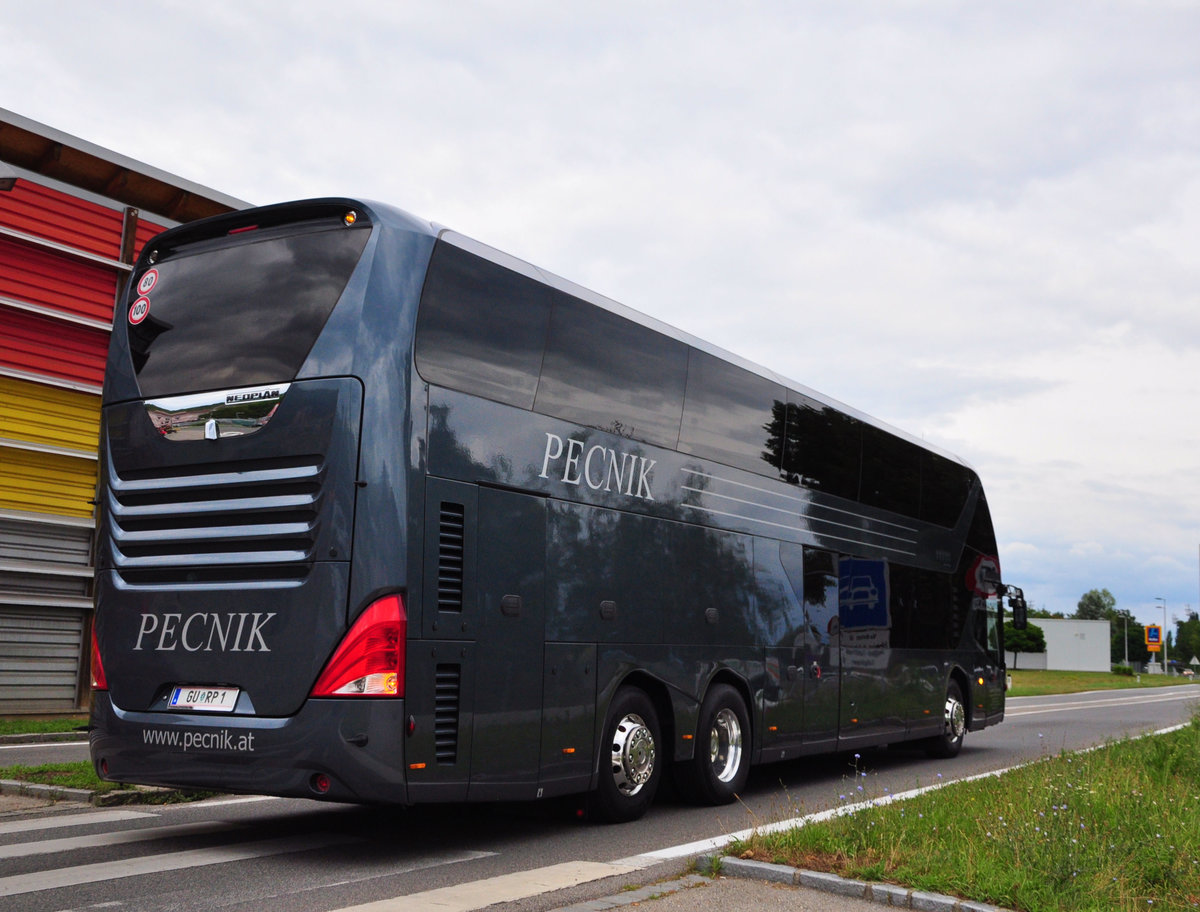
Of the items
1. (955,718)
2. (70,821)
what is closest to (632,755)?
(70,821)

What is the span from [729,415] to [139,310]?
17.2ft

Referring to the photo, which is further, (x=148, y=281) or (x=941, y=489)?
(x=941, y=489)

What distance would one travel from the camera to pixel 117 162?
2202 centimetres

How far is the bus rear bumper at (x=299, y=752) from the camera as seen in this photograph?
7.16 metres

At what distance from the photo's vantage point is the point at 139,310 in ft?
28.6

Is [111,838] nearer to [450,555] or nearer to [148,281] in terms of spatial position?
[450,555]

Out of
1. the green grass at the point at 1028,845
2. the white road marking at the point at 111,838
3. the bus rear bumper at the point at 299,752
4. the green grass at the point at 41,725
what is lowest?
the green grass at the point at 41,725

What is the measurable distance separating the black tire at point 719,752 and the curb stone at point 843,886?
11.1 feet

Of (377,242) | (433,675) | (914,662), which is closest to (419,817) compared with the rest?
(433,675)

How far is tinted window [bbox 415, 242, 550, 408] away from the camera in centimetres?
786

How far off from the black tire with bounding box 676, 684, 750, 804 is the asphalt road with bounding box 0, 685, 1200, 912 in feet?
0.60

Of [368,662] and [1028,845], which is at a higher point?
[368,662]

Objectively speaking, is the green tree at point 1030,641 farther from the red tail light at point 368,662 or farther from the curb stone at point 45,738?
the red tail light at point 368,662

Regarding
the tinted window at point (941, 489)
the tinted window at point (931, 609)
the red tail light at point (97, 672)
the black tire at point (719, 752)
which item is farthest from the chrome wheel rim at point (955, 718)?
the red tail light at point (97, 672)
